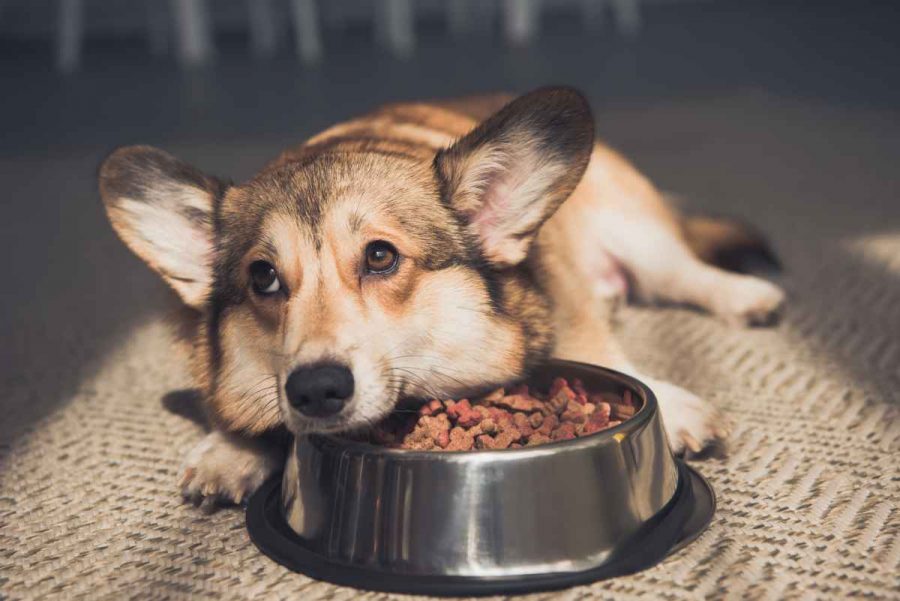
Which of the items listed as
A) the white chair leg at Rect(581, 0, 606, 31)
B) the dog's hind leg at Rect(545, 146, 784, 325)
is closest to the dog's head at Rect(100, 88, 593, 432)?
the dog's hind leg at Rect(545, 146, 784, 325)

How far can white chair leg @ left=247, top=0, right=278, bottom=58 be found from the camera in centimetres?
934

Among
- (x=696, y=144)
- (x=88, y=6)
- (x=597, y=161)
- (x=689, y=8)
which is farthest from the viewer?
(x=689, y=8)

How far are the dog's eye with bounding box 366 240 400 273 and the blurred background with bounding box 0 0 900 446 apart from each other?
2.11 feet

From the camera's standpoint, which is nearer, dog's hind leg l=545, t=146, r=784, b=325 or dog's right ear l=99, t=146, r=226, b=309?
dog's right ear l=99, t=146, r=226, b=309

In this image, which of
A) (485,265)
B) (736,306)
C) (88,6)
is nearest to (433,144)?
(485,265)

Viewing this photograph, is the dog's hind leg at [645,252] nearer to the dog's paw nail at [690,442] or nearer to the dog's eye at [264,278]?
the dog's paw nail at [690,442]

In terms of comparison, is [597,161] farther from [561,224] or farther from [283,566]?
[283,566]

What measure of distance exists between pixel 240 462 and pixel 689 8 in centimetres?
1127

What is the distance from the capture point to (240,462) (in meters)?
1.59

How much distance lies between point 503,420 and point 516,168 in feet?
1.39

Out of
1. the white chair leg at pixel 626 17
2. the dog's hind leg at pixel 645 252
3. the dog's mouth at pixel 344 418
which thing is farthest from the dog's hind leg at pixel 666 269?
the white chair leg at pixel 626 17

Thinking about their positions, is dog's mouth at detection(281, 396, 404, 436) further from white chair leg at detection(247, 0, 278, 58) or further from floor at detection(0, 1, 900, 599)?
white chair leg at detection(247, 0, 278, 58)

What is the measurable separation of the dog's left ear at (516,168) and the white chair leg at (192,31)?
6.79m

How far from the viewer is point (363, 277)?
151 centimetres
